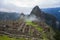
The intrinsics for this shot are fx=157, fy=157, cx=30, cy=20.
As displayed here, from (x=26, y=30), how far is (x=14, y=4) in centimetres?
99

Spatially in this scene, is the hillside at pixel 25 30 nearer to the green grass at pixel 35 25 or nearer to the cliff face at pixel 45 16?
the green grass at pixel 35 25

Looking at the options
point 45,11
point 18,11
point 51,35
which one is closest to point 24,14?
point 18,11

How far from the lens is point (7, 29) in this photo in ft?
17.0

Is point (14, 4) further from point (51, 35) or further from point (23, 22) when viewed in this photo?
point (51, 35)

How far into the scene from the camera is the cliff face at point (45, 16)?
5.25m

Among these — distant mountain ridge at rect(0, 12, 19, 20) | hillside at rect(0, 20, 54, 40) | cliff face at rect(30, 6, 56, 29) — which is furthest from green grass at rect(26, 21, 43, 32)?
Result: distant mountain ridge at rect(0, 12, 19, 20)

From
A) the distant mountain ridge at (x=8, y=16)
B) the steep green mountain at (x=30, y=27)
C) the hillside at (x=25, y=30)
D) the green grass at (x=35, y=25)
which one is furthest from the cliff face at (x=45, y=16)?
the distant mountain ridge at (x=8, y=16)

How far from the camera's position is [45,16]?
17.4 ft

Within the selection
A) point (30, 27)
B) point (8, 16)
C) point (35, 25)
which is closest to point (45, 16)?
point (35, 25)

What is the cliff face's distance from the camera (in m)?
5.25

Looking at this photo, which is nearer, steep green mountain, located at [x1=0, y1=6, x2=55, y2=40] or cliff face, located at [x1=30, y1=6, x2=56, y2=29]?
steep green mountain, located at [x1=0, y1=6, x2=55, y2=40]

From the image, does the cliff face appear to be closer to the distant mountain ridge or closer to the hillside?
the hillside

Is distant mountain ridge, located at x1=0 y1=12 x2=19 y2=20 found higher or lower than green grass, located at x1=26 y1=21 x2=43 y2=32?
higher

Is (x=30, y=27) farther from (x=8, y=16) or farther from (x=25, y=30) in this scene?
(x=8, y=16)
